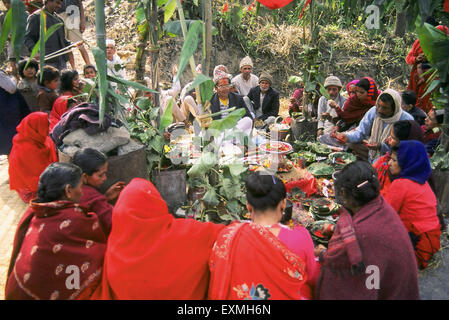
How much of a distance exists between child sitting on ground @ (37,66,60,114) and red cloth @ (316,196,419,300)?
3373 mm

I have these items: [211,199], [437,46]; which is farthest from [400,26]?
[211,199]

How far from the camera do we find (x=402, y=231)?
1.83m

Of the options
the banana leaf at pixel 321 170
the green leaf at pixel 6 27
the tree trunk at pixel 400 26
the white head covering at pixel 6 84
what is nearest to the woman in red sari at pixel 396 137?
the banana leaf at pixel 321 170

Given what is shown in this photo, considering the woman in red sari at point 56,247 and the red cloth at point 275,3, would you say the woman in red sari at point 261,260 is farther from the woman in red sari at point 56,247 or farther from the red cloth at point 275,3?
the red cloth at point 275,3

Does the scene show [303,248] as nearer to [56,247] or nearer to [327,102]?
[56,247]

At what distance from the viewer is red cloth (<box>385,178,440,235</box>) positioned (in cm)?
260

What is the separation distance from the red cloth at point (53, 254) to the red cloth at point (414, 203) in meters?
2.04

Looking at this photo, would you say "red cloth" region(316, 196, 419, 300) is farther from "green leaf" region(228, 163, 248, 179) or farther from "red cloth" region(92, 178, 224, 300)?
"green leaf" region(228, 163, 248, 179)

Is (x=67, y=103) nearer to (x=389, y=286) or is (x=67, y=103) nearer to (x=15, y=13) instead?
(x=15, y=13)

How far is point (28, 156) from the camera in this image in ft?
11.6

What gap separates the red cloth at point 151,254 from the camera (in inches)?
70.5

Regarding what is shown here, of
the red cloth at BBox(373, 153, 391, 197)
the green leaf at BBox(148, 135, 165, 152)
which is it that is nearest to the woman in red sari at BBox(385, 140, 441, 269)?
the red cloth at BBox(373, 153, 391, 197)

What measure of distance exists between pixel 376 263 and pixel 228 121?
1.40 meters

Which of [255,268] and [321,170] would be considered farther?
[321,170]
